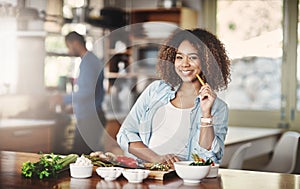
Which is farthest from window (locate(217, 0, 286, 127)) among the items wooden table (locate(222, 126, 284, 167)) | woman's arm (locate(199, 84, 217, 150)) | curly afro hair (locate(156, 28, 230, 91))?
woman's arm (locate(199, 84, 217, 150))

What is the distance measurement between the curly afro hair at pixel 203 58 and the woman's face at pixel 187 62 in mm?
17

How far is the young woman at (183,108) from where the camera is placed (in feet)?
6.99

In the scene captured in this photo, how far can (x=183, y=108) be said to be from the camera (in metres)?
2.19

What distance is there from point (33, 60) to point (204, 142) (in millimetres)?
3484

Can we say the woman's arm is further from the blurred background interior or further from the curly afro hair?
the blurred background interior

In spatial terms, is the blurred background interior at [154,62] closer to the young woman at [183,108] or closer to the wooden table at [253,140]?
the wooden table at [253,140]

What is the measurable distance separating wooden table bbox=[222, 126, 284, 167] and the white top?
1617 mm

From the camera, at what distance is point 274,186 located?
1.92 meters

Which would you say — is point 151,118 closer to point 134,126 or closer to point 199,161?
point 134,126

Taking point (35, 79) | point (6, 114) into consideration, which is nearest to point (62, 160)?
point (6, 114)

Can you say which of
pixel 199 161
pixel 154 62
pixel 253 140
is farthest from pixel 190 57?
pixel 154 62

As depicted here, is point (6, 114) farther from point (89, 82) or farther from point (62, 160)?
point (62, 160)

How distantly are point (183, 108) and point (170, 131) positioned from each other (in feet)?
0.35

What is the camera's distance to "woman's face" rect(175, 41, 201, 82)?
2.16 m
